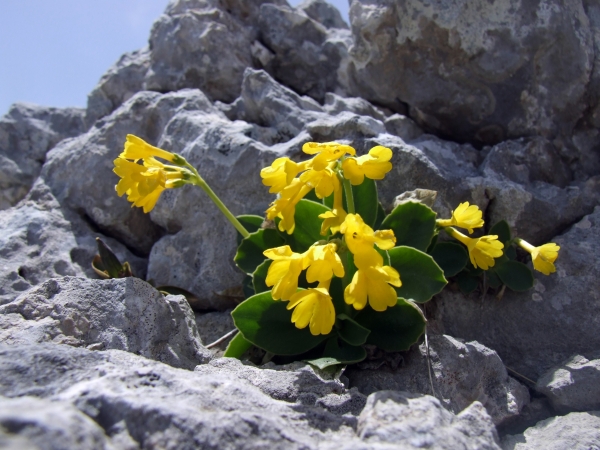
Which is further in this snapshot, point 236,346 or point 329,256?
point 236,346

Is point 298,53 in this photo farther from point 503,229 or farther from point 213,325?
point 213,325

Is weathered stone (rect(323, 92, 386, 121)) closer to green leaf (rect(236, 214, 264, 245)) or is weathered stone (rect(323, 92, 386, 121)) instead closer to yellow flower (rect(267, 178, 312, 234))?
green leaf (rect(236, 214, 264, 245))

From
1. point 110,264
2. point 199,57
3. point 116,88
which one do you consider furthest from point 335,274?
point 116,88

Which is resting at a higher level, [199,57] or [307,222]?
[199,57]

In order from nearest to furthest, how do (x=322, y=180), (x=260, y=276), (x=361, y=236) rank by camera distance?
1. (x=361, y=236)
2. (x=322, y=180)
3. (x=260, y=276)

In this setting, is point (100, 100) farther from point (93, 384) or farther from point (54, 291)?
point (93, 384)

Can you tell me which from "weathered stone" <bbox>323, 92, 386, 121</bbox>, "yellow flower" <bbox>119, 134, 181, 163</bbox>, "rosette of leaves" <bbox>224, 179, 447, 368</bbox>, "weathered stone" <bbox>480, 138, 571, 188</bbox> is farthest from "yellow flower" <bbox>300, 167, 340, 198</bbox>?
"weathered stone" <bbox>323, 92, 386, 121</bbox>

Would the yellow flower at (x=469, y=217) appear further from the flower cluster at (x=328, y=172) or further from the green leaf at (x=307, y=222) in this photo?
the green leaf at (x=307, y=222)
